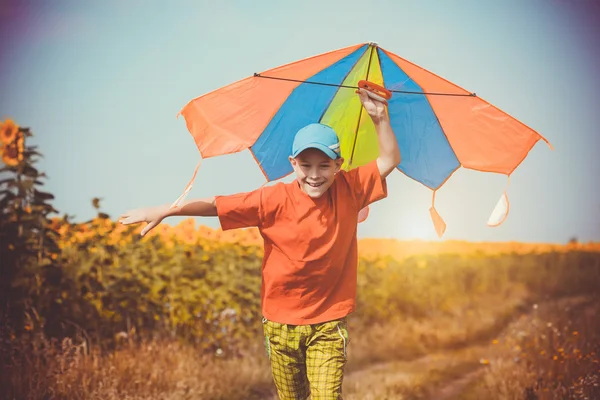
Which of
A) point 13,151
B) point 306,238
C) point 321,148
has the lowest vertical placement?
point 306,238

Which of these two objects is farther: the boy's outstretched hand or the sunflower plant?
the sunflower plant

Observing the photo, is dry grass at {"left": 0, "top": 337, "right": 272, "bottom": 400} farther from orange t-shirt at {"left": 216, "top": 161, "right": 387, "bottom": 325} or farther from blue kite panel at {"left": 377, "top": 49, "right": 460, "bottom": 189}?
blue kite panel at {"left": 377, "top": 49, "right": 460, "bottom": 189}

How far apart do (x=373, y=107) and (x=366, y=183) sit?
1.11ft

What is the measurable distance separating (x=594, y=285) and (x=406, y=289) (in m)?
1.66

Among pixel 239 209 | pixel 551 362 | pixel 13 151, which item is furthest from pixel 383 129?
pixel 13 151

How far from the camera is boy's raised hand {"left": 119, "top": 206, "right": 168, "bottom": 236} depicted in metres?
2.60

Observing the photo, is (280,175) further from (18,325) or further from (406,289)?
(406,289)

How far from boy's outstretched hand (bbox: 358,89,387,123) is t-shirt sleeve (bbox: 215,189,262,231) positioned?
593 millimetres

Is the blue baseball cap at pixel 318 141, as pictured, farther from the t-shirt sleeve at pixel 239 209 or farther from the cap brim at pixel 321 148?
the t-shirt sleeve at pixel 239 209

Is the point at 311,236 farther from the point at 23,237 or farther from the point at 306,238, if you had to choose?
the point at 23,237

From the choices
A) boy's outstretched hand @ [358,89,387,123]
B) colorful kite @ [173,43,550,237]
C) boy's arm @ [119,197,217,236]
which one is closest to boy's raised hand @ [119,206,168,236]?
boy's arm @ [119,197,217,236]

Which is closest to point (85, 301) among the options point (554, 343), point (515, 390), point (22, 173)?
point (22, 173)

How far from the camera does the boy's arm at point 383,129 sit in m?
2.67

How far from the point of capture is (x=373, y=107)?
105 inches
